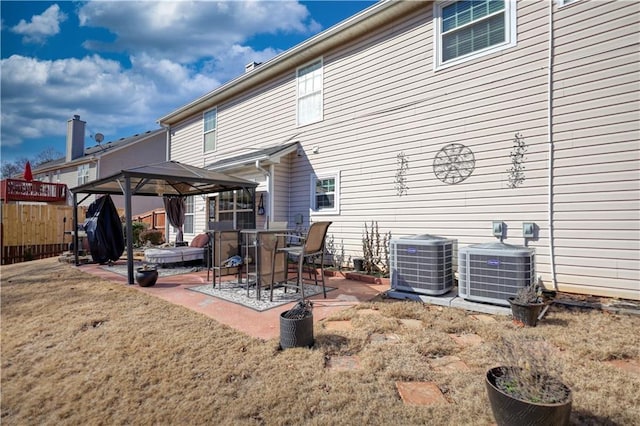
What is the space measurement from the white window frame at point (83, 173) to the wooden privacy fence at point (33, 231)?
22.9ft

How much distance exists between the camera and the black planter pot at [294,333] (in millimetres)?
2918

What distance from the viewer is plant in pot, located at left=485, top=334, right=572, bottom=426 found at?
1604 millimetres

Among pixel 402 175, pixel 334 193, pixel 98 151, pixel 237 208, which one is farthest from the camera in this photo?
pixel 98 151

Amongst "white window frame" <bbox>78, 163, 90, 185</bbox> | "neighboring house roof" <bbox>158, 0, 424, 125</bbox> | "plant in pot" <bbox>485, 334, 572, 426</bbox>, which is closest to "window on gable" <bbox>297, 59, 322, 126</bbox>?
"neighboring house roof" <bbox>158, 0, 424, 125</bbox>

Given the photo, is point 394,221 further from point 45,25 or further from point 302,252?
point 45,25

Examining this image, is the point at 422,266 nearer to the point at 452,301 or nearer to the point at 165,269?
the point at 452,301

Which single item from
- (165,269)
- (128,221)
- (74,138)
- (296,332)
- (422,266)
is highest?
(74,138)

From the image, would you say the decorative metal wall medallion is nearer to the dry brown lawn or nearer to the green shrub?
the dry brown lawn

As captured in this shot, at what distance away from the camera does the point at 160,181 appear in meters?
8.00

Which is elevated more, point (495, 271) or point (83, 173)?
point (83, 173)

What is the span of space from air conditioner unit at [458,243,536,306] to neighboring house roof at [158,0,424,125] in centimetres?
494

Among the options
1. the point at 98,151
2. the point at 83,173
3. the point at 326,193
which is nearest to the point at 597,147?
the point at 326,193

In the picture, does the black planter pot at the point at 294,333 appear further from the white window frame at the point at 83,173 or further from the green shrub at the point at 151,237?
the white window frame at the point at 83,173

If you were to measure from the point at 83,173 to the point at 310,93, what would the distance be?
16459 mm
